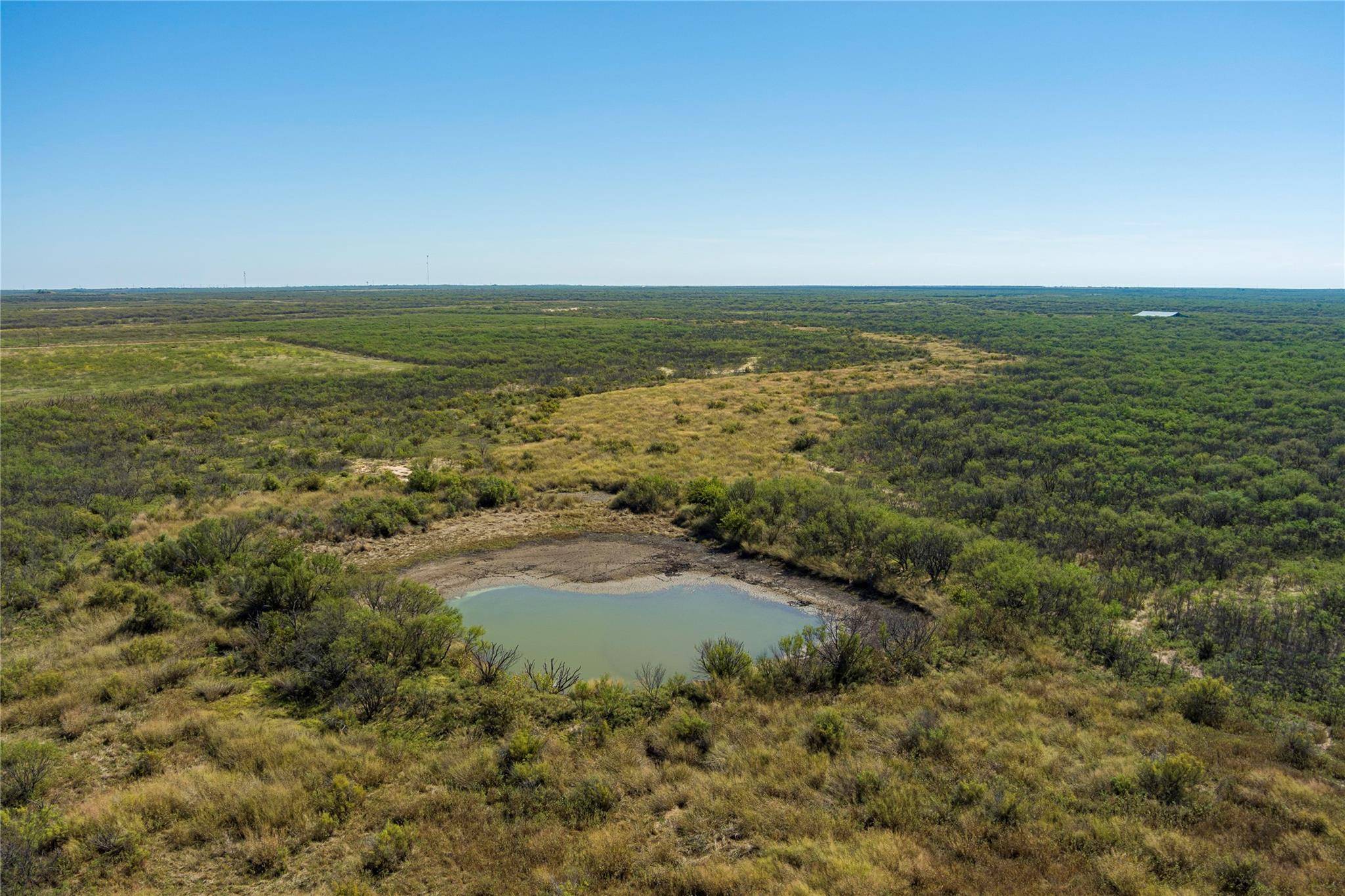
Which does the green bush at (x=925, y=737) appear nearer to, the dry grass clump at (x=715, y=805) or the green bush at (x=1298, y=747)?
the dry grass clump at (x=715, y=805)

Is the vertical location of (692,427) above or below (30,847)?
above

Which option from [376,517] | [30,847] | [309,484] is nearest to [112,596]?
[376,517]

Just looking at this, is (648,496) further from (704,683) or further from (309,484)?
(309,484)

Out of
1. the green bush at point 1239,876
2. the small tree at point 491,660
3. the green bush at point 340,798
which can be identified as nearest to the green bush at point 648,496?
the small tree at point 491,660

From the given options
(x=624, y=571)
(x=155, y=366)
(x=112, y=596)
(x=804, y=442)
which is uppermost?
(x=155, y=366)

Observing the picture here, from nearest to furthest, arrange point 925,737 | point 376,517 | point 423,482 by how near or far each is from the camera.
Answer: point 925,737, point 376,517, point 423,482

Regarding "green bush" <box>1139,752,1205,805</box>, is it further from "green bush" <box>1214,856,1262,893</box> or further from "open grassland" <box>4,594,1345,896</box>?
"green bush" <box>1214,856,1262,893</box>

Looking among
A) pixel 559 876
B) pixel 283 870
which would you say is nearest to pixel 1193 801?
pixel 559 876

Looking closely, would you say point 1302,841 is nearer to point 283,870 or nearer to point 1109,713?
point 1109,713

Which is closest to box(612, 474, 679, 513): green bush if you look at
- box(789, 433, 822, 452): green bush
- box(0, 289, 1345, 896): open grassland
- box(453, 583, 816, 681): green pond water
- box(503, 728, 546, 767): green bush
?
box(0, 289, 1345, 896): open grassland
